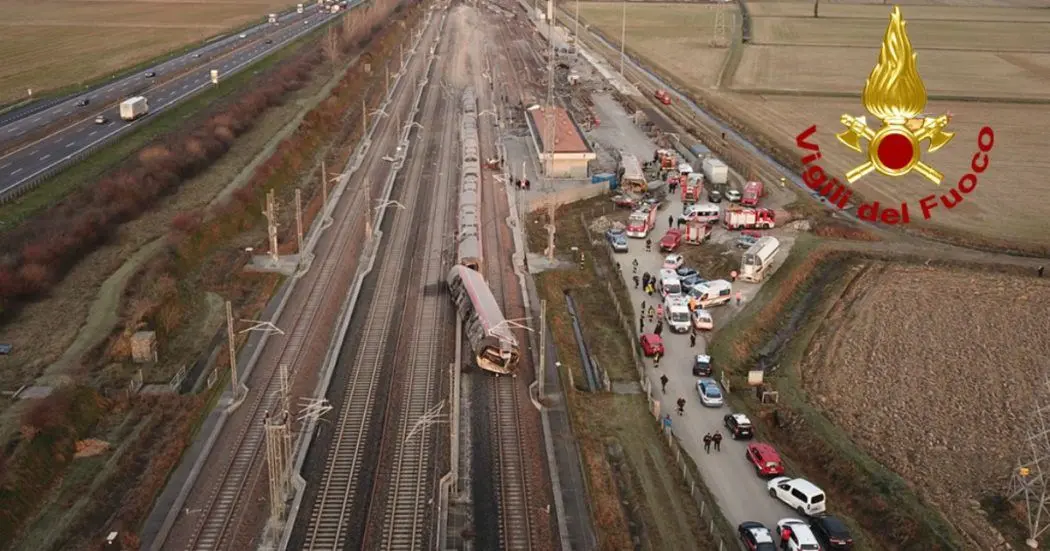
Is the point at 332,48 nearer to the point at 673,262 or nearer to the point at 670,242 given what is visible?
the point at 670,242

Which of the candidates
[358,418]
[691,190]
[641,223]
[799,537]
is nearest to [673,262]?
[641,223]

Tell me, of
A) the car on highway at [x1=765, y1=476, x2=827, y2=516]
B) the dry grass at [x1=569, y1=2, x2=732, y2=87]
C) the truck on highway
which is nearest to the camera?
the car on highway at [x1=765, y1=476, x2=827, y2=516]

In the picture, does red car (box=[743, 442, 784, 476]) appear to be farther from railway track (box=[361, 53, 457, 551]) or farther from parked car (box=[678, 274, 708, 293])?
parked car (box=[678, 274, 708, 293])

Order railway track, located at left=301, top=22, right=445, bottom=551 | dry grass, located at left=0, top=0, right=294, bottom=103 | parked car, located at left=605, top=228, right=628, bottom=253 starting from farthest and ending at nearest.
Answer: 1. dry grass, located at left=0, top=0, right=294, bottom=103
2. parked car, located at left=605, top=228, right=628, bottom=253
3. railway track, located at left=301, top=22, right=445, bottom=551

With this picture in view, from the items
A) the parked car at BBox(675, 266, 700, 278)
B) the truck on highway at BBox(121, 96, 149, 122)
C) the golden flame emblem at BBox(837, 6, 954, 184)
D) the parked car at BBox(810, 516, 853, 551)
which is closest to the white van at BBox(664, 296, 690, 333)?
the parked car at BBox(675, 266, 700, 278)

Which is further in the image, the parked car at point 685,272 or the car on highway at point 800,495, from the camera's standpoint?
the parked car at point 685,272

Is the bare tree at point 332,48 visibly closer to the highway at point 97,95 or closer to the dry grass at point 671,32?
the highway at point 97,95

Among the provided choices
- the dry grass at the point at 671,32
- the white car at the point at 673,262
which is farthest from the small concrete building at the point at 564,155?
the dry grass at the point at 671,32
